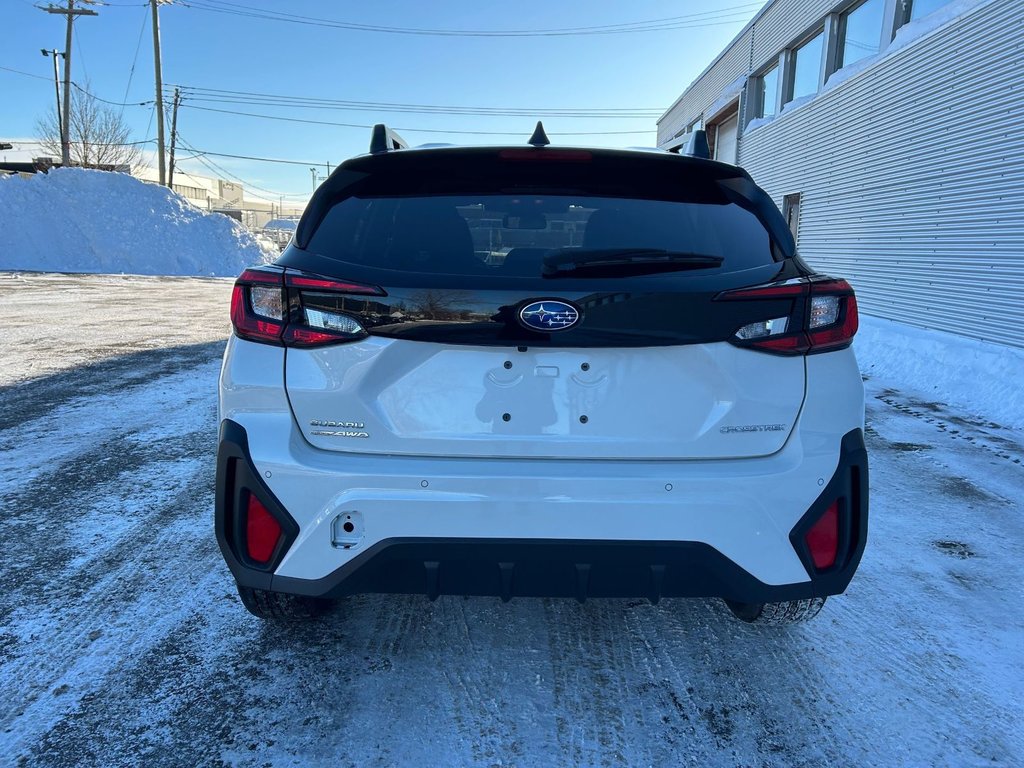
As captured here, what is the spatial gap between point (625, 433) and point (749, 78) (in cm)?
2222

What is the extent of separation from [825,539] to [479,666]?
123 centimetres

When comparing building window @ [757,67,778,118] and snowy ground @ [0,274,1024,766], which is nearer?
snowy ground @ [0,274,1024,766]

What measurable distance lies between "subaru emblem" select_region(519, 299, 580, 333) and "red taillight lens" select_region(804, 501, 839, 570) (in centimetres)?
95

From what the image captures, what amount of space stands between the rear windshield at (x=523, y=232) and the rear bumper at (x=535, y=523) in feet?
1.93

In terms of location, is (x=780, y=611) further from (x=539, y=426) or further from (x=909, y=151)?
(x=909, y=151)

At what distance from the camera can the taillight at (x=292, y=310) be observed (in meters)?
1.90

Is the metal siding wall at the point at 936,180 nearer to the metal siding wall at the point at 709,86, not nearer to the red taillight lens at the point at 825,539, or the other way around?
the red taillight lens at the point at 825,539

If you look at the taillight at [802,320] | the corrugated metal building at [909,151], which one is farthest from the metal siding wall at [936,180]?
the taillight at [802,320]

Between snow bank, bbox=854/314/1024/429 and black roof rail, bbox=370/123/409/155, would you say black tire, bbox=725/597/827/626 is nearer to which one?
black roof rail, bbox=370/123/409/155

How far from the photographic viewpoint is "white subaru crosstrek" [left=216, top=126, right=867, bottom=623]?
74.3 inches

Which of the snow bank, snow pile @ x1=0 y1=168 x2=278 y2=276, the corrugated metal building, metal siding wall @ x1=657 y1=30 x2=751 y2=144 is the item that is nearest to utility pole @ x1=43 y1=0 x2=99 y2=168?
snow pile @ x1=0 y1=168 x2=278 y2=276

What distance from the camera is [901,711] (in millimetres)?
2170

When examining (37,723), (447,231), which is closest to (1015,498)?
(447,231)

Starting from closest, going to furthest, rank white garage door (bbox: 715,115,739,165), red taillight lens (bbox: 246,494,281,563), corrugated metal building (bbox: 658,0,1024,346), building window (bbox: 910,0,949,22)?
red taillight lens (bbox: 246,494,281,563) → corrugated metal building (bbox: 658,0,1024,346) → building window (bbox: 910,0,949,22) → white garage door (bbox: 715,115,739,165)
